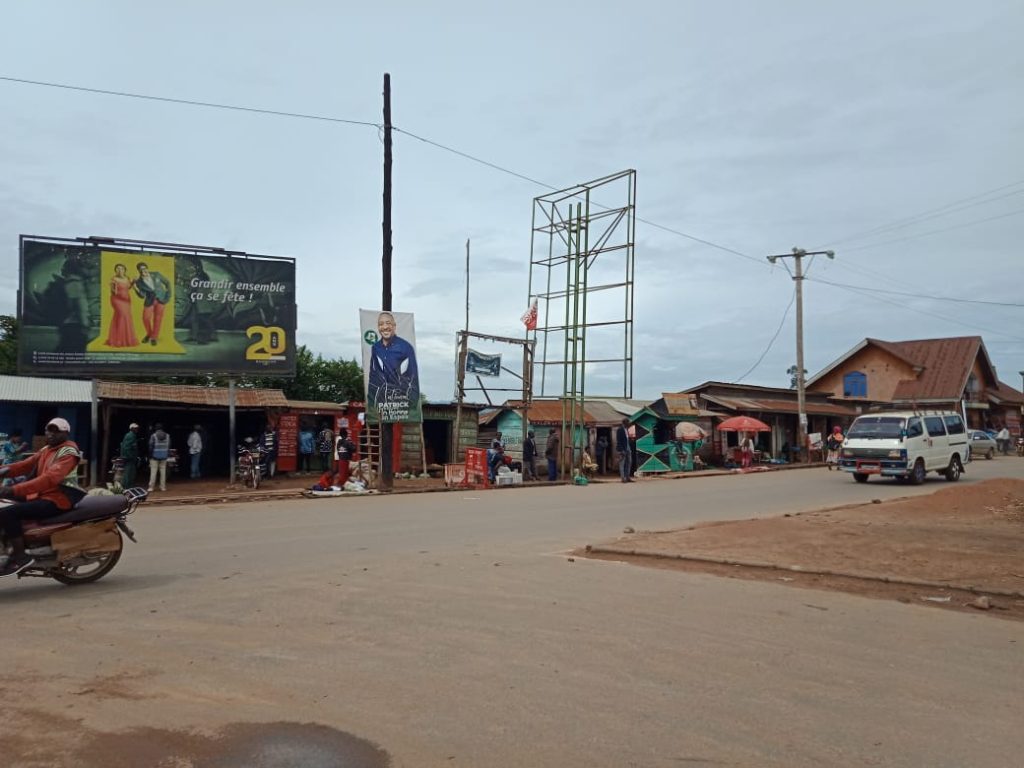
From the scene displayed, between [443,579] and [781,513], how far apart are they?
996 cm

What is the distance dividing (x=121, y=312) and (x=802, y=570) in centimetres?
1877

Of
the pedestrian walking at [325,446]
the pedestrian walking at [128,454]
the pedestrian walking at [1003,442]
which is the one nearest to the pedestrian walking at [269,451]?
the pedestrian walking at [325,446]

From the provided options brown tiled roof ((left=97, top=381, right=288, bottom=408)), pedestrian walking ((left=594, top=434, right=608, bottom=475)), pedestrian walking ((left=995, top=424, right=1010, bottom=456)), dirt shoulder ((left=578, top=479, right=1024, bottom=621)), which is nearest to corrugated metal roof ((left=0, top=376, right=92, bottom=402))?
brown tiled roof ((left=97, top=381, right=288, bottom=408))

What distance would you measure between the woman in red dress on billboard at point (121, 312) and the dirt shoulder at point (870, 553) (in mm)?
15389

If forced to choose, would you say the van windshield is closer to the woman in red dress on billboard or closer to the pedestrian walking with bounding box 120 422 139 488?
the pedestrian walking with bounding box 120 422 139 488

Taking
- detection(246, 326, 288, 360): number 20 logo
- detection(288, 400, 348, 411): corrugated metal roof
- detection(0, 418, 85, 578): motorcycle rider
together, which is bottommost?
detection(0, 418, 85, 578): motorcycle rider

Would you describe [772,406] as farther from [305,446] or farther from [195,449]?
[195,449]

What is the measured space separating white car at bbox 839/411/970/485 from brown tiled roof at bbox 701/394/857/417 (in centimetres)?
1254

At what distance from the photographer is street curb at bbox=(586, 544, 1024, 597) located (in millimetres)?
7969

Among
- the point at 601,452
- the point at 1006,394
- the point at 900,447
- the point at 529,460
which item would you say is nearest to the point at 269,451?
the point at 529,460

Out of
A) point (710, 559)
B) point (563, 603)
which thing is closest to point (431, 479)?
point (710, 559)

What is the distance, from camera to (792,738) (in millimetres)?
4293

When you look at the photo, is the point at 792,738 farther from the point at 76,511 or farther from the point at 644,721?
the point at 76,511

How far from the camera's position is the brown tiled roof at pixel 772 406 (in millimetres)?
37719
